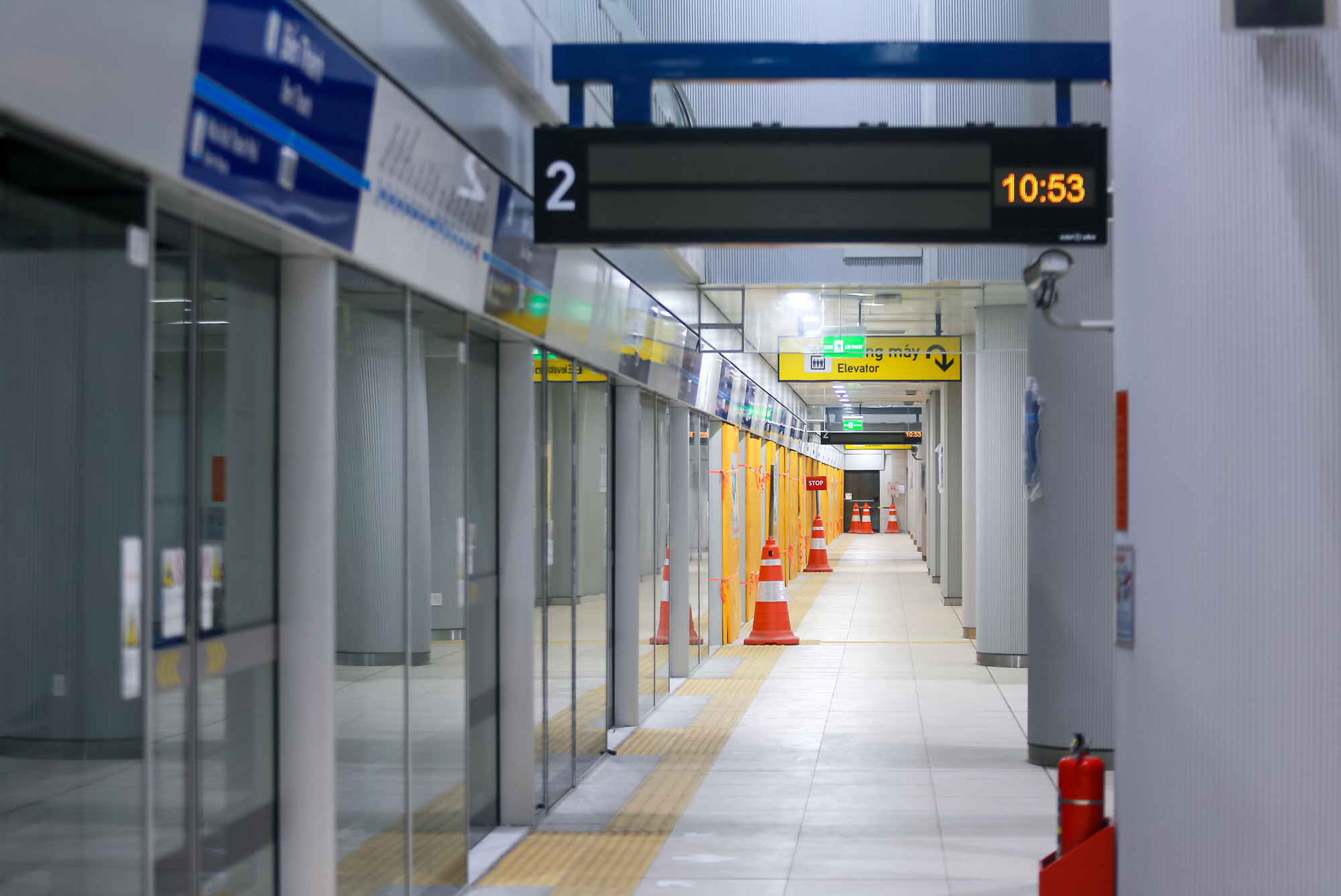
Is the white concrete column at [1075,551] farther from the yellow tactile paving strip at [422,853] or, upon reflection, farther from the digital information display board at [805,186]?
the yellow tactile paving strip at [422,853]

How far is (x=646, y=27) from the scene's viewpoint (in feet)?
32.3

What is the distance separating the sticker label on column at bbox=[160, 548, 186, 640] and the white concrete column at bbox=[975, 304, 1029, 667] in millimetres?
10428

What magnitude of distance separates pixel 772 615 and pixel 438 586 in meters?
9.95

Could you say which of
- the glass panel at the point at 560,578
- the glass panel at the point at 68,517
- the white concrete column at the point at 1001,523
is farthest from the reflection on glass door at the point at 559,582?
the white concrete column at the point at 1001,523

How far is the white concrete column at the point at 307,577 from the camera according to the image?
4.09 m

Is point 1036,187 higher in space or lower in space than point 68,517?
higher

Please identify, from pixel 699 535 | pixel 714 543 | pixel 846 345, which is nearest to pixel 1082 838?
pixel 699 535

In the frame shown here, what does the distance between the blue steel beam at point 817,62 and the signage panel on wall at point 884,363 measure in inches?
401

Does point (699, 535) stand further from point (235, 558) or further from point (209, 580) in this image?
point (209, 580)

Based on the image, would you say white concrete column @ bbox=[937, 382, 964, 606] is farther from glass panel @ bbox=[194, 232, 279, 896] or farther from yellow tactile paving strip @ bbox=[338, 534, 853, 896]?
glass panel @ bbox=[194, 232, 279, 896]

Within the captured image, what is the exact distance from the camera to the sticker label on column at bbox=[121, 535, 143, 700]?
9.61 ft

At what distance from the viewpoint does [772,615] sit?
49.6 feet

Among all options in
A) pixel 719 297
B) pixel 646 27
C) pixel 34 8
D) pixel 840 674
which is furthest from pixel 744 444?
pixel 34 8

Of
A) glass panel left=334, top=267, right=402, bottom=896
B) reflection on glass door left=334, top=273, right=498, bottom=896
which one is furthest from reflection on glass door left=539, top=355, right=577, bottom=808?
glass panel left=334, top=267, right=402, bottom=896
